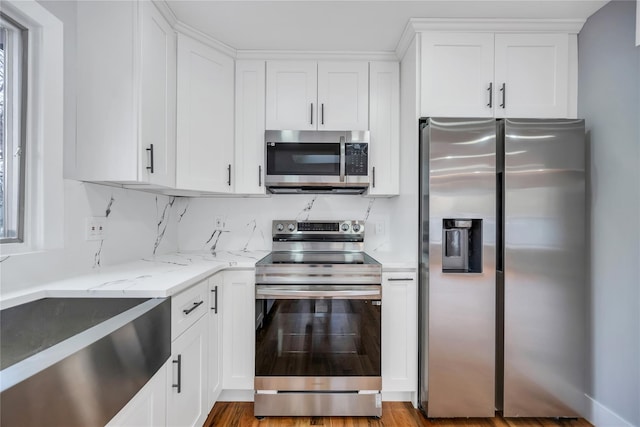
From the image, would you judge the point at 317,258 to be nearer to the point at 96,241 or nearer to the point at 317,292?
the point at 317,292

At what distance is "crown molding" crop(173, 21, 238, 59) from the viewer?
1.83 meters

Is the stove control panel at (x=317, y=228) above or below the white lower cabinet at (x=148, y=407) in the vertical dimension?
above

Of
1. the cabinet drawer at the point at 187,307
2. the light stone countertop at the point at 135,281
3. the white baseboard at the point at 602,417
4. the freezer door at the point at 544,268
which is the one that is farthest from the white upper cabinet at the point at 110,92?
the white baseboard at the point at 602,417

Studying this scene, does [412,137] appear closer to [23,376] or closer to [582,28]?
[582,28]

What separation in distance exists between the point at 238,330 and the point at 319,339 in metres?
0.50

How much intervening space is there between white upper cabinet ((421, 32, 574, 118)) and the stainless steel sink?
1.75m

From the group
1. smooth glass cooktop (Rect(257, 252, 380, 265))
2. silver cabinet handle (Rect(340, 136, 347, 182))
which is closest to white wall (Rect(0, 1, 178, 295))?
smooth glass cooktop (Rect(257, 252, 380, 265))

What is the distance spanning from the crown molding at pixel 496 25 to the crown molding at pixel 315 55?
319mm

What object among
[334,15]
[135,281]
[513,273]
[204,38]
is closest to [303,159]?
[334,15]

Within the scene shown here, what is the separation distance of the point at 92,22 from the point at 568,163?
2545mm

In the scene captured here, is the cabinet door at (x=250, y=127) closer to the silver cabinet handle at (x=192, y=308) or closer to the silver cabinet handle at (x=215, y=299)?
the silver cabinet handle at (x=215, y=299)

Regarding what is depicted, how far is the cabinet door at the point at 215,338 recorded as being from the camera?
5.62 ft

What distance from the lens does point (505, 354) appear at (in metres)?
1.71

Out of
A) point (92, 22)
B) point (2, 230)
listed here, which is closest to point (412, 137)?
point (92, 22)
